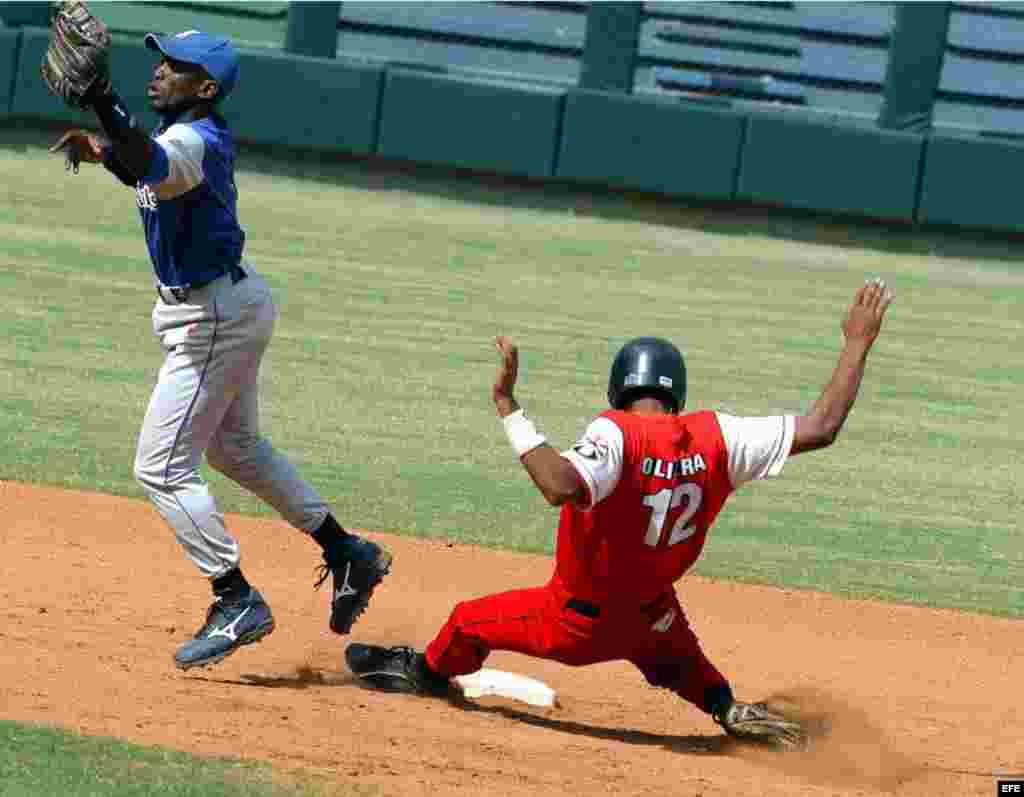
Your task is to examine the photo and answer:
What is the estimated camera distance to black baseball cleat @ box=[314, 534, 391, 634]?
6.16m

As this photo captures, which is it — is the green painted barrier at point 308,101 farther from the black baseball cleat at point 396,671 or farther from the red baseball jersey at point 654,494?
the red baseball jersey at point 654,494

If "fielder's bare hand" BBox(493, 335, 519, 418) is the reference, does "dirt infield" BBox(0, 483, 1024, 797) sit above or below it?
below

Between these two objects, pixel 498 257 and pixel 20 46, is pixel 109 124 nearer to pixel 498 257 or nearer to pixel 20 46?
pixel 498 257

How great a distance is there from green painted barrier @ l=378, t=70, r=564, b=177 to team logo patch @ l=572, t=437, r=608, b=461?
1397cm

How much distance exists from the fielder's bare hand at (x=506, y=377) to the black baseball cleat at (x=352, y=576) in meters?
1.32

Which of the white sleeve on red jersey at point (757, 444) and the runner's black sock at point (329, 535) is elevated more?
the white sleeve on red jersey at point (757, 444)

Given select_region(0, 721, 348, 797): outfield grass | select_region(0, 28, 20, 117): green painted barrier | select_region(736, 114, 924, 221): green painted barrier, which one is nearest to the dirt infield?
select_region(0, 721, 348, 797): outfield grass

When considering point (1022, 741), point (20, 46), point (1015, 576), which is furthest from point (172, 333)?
point (20, 46)

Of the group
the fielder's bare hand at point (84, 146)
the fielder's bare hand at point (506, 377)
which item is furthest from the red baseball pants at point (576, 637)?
the fielder's bare hand at point (84, 146)

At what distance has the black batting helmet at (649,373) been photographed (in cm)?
530

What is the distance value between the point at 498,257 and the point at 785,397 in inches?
203

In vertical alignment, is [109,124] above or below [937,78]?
below

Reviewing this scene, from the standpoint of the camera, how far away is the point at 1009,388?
13.7 m

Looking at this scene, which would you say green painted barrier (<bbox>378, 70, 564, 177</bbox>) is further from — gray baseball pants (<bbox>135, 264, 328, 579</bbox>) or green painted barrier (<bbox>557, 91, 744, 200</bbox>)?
gray baseball pants (<bbox>135, 264, 328, 579</bbox>)
